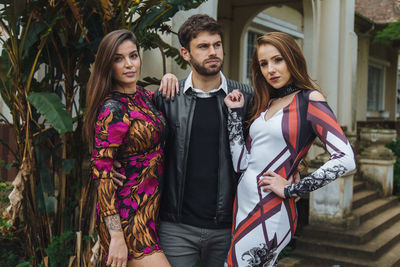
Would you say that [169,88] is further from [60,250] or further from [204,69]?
[60,250]

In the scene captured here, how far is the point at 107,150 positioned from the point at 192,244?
2.91ft

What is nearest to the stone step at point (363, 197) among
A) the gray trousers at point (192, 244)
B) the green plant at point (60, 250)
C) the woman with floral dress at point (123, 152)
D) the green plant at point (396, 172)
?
the green plant at point (396, 172)

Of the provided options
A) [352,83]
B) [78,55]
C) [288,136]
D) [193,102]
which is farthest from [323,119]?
[352,83]

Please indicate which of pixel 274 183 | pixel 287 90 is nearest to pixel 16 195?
pixel 274 183

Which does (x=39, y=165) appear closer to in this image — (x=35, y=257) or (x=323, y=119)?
(x=35, y=257)

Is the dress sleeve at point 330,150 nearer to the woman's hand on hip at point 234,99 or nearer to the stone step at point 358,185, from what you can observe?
the woman's hand on hip at point 234,99

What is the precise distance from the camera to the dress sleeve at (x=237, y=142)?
2818mm

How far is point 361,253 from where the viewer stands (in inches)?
268

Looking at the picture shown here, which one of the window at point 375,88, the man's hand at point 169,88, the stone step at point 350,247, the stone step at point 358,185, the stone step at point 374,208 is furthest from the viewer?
the window at point 375,88

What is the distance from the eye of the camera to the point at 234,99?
9.50ft

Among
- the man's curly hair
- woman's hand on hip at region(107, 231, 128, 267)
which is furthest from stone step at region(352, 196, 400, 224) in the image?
woman's hand on hip at region(107, 231, 128, 267)

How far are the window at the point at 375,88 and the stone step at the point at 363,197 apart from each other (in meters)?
9.14

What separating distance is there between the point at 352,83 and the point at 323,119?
6.95m

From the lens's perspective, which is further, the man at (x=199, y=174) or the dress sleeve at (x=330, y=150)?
the man at (x=199, y=174)
